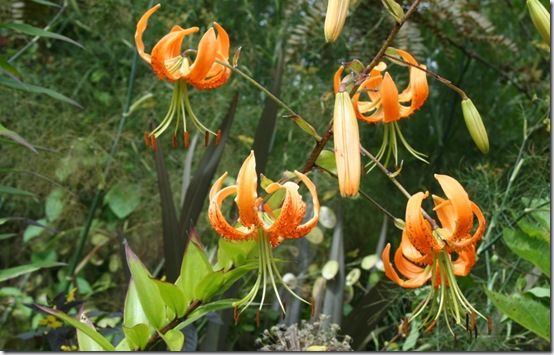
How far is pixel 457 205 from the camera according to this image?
0.66m

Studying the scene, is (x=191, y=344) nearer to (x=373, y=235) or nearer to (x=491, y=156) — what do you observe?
(x=373, y=235)

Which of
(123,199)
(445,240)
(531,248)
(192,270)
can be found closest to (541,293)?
(531,248)

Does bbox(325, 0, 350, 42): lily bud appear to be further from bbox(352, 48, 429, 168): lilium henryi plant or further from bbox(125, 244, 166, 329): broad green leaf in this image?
bbox(125, 244, 166, 329): broad green leaf

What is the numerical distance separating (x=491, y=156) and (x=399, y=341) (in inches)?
19.3

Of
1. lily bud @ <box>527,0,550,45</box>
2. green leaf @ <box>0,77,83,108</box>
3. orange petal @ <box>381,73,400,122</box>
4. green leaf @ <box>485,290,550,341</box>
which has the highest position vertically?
lily bud @ <box>527,0,550,45</box>

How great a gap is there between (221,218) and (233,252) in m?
0.07

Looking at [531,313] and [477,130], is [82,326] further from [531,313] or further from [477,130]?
[531,313]

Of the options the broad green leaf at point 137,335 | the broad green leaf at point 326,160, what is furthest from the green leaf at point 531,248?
the broad green leaf at point 137,335

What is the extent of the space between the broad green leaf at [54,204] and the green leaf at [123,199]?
3.4 inches

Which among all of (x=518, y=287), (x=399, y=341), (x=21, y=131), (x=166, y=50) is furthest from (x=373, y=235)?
(x=166, y=50)

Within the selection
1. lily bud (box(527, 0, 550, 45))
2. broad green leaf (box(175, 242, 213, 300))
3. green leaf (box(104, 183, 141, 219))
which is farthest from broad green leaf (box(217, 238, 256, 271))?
green leaf (box(104, 183, 141, 219))

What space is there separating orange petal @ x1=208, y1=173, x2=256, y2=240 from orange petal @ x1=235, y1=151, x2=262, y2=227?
0.01 metres

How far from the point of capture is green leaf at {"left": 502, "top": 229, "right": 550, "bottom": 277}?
999 mm

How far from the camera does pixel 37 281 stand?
1666mm
